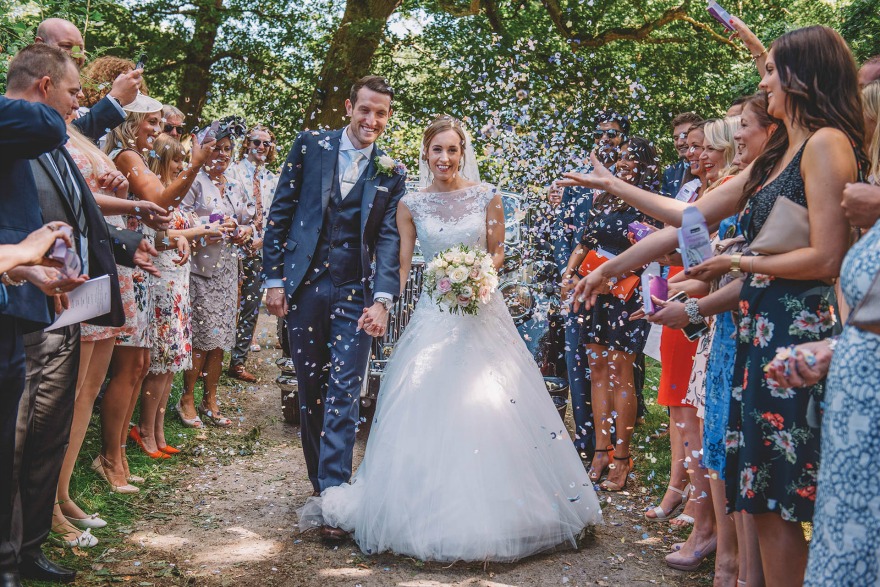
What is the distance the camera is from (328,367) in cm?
475

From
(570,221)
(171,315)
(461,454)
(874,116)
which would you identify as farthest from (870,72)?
(171,315)

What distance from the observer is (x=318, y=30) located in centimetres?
1179

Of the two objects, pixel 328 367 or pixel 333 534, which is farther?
pixel 328 367

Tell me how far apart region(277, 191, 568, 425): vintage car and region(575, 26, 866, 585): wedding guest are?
376 centimetres

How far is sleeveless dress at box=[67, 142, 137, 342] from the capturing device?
4121 millimetres

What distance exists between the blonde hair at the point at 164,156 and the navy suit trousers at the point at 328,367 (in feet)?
5.44

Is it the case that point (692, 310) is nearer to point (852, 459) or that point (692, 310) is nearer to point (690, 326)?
point (690, 326)

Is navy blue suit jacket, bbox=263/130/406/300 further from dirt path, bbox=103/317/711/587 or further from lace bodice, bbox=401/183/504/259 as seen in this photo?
dirt path, bbox=103/317/711/587

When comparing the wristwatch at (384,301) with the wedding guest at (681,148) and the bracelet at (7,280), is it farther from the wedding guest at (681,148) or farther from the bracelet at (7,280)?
the wedding guest at (681,148)

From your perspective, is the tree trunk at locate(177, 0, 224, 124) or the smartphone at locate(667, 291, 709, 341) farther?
the tree trunk at locate(177, 0, 224, 124)

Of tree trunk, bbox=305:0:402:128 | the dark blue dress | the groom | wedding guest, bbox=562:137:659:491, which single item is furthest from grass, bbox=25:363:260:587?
tree trunk, bbox=305:0:402:128

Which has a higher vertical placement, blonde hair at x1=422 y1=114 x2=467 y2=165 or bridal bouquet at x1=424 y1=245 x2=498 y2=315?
blonde hair at x1=422 y1=114 x2=467 y2=165

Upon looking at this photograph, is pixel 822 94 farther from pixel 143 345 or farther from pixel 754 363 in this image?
pixel 143 345

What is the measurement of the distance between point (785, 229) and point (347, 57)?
29.5 ft
